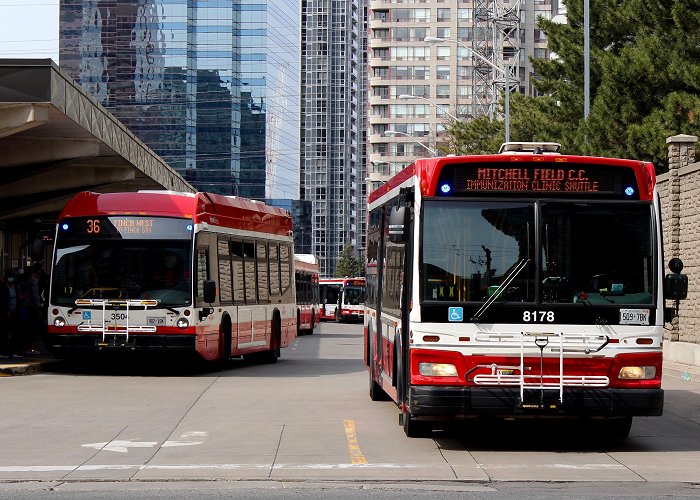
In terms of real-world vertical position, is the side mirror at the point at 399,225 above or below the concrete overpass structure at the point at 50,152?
below

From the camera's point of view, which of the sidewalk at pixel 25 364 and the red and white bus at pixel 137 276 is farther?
the sidewalk at pixel 25 364

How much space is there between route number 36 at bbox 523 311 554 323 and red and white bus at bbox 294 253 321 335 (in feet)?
114

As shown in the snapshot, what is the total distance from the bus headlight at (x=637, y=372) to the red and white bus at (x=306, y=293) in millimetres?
34854

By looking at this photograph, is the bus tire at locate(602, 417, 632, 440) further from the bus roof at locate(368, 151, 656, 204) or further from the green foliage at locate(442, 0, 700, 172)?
the green foliage at locate(442, 0, 700, 172)

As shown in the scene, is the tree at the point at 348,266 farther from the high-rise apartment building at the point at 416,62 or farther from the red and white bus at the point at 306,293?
the red and white bus at the point at 306,293

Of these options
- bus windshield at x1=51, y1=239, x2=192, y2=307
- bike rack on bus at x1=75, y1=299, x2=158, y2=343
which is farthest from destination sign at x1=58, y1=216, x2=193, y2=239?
bike rack on bus at x1=75, y1=299, x2=158, y2=343

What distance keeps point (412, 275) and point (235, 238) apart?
13.3 meters

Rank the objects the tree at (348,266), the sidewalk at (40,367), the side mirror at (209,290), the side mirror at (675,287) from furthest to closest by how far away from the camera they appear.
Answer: the tree at (348,266) < the sidewalk at (40,367) < the side mirror at (209,290) < the side mirror at (675,287)

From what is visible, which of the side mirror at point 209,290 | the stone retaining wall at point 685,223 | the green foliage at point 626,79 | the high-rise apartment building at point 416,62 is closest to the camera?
the side mirror at point 209,290

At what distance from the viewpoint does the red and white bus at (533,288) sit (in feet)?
41.7

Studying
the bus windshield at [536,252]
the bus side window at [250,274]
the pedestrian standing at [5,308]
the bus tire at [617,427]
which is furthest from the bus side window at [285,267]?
the bus windshield at [536,252]

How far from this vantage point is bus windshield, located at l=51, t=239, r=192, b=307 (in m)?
23.0

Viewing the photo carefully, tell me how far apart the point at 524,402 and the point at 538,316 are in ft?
2.78

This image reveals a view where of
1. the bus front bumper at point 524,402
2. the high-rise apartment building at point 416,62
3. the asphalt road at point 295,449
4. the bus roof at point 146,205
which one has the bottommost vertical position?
the asphalt road at point 295,449
